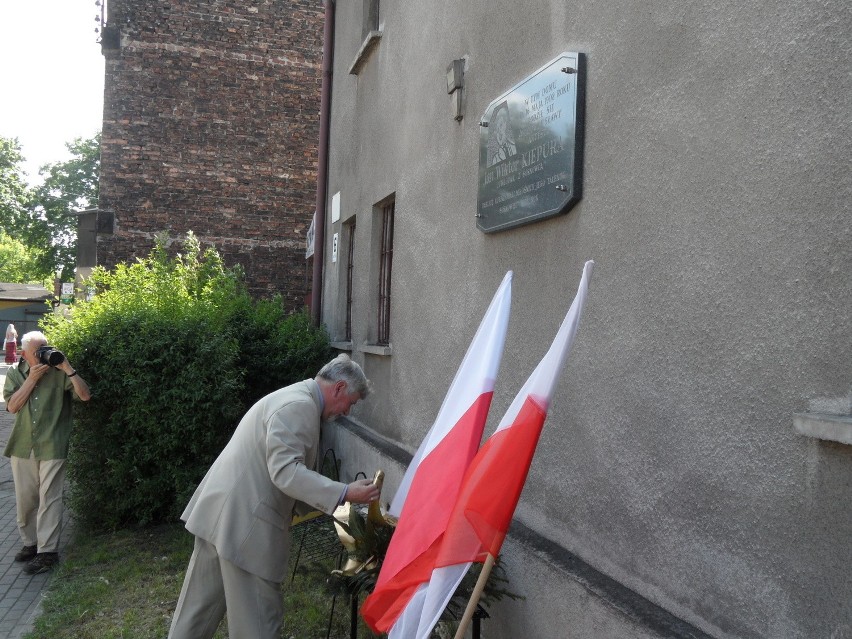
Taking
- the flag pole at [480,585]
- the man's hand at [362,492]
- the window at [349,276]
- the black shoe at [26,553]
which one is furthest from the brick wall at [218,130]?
the flag pole at [480,585]

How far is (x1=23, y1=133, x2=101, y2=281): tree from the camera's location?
39.5 m

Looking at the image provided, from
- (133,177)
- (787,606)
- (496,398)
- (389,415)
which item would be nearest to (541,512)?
(496,398)

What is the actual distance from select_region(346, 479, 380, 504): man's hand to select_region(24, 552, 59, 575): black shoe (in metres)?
4.17

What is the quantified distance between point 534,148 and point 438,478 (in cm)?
196

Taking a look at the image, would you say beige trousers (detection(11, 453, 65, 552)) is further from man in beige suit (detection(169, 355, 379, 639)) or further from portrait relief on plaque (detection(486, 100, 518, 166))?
portrait relief on plaque (detection(486, 100, 518, 166))

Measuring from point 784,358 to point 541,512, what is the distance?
6.26 ft

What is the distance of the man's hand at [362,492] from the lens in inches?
150

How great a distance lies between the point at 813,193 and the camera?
8.10ft

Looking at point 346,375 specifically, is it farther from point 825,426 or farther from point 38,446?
point 38,446

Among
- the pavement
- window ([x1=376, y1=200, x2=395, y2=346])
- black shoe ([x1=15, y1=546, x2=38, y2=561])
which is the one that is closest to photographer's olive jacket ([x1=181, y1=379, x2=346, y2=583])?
the pavement

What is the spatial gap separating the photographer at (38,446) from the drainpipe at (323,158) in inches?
172

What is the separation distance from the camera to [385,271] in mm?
8086

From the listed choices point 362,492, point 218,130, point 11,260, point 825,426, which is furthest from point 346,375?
point 11,260

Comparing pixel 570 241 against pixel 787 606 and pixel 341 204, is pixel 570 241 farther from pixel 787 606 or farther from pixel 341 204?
pixel 341 204
